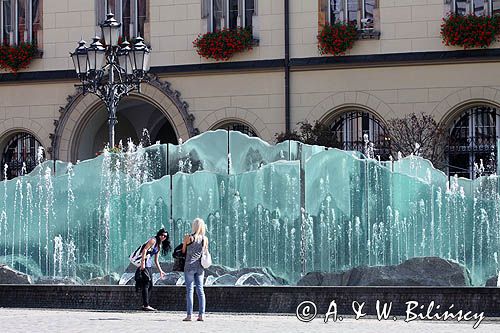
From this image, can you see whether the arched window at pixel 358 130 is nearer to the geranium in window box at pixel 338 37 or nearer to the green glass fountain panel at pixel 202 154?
the geranium in window box at pixel 338 37

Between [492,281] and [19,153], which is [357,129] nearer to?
[19,153]

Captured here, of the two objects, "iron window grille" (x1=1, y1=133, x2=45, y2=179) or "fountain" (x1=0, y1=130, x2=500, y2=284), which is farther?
"iron window grille" (x1=1, y1=133, x2=45, y2=179)

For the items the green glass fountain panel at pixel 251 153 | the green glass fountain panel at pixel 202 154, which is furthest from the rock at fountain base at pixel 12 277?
the green glass fountain panel at pixel 251 153

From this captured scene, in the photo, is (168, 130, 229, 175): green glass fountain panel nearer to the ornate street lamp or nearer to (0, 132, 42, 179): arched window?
the ornate street lamp

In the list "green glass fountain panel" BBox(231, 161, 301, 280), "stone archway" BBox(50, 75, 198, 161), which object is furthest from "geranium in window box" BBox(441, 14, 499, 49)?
"green glass fountain panel" BBox(231, 161, 301, 280)

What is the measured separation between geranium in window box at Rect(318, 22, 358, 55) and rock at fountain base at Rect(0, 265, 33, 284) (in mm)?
11608

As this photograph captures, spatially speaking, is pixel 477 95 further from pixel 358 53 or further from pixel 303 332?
pixel 303 332

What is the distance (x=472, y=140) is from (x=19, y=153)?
11.4 meters

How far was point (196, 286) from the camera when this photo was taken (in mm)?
20062

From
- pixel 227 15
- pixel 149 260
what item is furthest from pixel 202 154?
pixel 227 15

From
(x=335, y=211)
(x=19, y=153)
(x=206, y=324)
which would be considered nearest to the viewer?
(x=206, y=324)

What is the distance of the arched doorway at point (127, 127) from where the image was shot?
37031 millimetres

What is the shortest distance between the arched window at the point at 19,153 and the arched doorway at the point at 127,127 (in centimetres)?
124

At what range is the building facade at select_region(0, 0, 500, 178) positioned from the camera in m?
33.5
